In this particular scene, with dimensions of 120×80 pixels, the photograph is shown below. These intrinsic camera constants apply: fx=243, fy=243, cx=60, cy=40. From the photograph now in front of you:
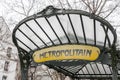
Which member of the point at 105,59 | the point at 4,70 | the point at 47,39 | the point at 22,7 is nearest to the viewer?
the point at 105,59

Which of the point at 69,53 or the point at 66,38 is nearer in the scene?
the point at 69,53

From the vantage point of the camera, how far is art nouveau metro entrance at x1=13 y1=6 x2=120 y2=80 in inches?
237

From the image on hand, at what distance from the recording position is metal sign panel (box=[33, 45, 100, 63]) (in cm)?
643

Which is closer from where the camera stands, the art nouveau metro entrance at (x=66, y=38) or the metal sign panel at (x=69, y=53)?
the art nouveau metro entrance at (x=66, y=38)

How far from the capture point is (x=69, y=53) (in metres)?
6.57

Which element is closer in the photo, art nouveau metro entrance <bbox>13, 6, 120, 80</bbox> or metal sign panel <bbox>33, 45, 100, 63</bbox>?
art nouveau metro entrance <bbox>13, 6, 120, 80</bbox>

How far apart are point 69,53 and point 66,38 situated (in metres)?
0.44

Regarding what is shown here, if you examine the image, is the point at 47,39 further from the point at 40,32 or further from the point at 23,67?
the point at 23,67

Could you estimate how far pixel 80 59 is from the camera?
6461 mm

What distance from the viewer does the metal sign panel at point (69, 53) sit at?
6.43 metres

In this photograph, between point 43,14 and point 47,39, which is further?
point 47,39

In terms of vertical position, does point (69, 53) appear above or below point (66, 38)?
below

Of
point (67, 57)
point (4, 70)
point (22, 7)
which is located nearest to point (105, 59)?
point (67, 57)

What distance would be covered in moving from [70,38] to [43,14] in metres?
1.11
